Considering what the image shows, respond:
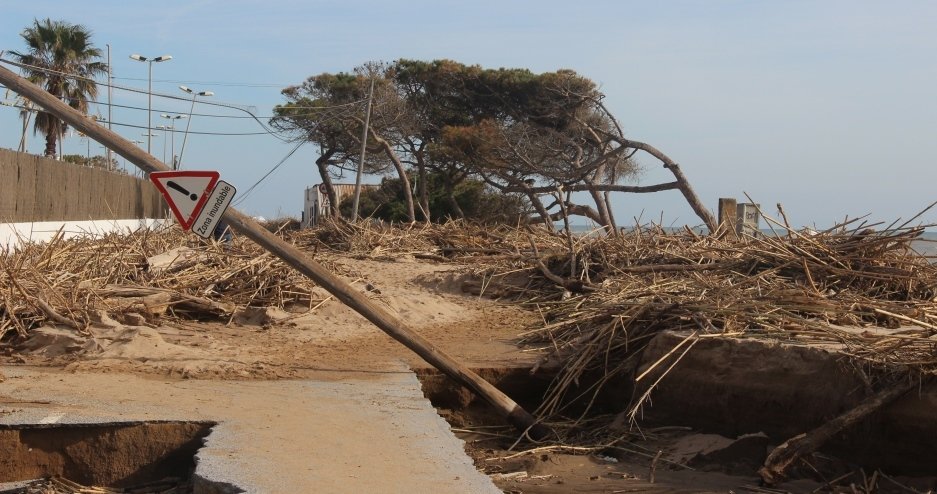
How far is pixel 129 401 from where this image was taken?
6.17 m

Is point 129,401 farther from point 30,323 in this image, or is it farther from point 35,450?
point 30,323

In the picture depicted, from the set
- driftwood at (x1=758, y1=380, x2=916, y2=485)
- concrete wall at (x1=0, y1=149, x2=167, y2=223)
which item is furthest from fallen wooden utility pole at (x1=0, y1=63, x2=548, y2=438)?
concrete wall at (x1=0, y1=149, x2=167, y2=223)

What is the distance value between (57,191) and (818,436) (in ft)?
46.1

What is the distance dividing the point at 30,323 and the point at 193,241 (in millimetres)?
4837

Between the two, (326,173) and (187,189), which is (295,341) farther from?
(326,173)

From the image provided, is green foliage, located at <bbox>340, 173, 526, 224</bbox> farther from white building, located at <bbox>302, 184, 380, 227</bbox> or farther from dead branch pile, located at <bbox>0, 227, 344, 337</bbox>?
dead branch pile, located at <bbox>0, 227, 344, 337</bbox>

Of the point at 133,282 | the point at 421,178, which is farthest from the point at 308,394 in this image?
the point at 421,178

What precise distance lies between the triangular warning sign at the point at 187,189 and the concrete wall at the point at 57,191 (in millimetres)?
8109

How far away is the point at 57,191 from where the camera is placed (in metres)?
16.8

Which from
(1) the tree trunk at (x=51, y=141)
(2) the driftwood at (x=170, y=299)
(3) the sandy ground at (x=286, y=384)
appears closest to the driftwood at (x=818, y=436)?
(3) the sandy ground at (x=286, y=384)

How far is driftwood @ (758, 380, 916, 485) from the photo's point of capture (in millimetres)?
6129

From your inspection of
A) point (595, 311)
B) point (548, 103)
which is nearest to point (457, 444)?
point (595, 311)

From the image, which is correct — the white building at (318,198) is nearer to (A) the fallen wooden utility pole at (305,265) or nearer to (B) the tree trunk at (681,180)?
(B) the tree trunk at (681,180)

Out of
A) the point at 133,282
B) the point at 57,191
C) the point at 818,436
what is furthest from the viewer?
the point at 57,191
